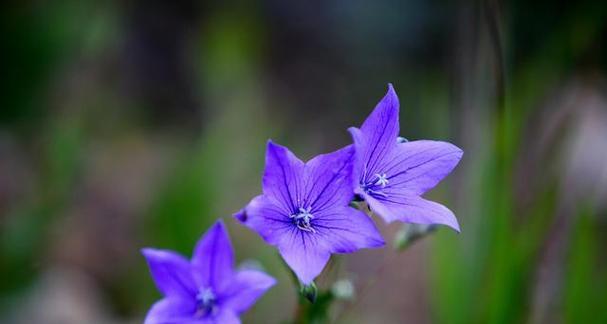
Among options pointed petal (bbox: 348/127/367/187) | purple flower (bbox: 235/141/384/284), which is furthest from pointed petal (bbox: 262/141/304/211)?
pointed petal (bbox: 348/127/367/187)

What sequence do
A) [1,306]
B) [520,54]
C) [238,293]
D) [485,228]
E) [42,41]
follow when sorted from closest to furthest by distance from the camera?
1. [238,293]
2. [485,228]
3. [1,306]
4. [42,41]
5. [520,54]

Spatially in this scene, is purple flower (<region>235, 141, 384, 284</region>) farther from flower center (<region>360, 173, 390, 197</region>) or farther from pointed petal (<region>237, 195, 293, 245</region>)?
flower center (<region>360, 173, 390, 197</region>)

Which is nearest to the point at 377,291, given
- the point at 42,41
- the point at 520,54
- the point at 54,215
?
the point at 54,215

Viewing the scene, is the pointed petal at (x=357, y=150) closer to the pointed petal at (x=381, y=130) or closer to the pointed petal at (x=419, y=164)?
the pointed petal at (x=381, y=130)

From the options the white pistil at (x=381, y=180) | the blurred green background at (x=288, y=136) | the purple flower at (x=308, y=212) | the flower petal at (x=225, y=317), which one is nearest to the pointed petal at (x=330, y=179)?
the purple flower at (x=308, y=212)

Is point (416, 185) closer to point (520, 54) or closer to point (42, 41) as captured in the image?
point (42, 41)

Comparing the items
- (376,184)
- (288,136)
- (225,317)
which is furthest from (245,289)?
(288,136)
